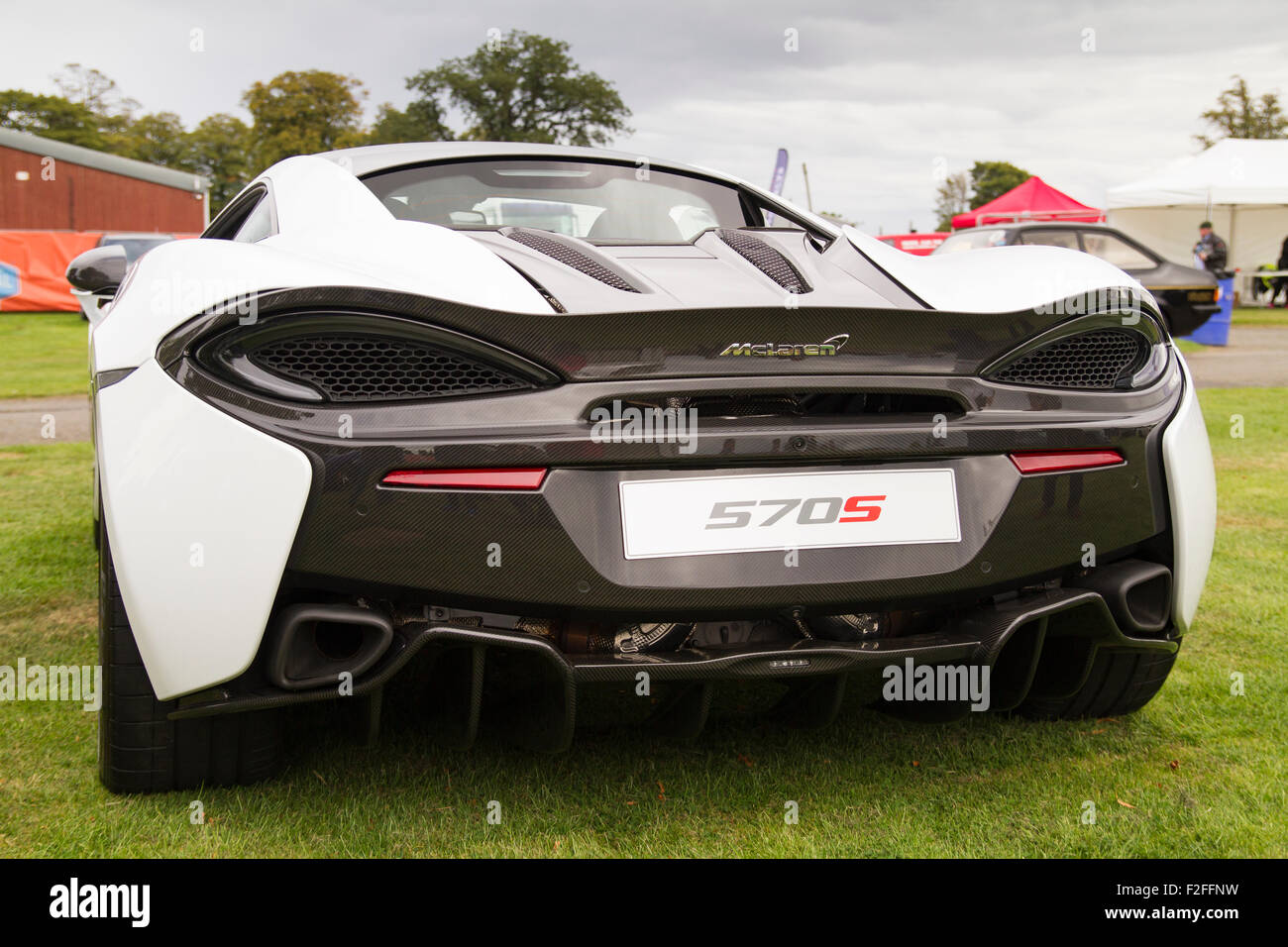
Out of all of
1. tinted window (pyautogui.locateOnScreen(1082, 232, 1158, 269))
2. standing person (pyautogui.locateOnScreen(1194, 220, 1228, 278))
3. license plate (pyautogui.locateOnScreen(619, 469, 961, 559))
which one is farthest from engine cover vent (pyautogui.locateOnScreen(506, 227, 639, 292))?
standing person (pyautogui.locateOnScreen(1194, 220, 1228, 278))

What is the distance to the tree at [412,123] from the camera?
69.2 m

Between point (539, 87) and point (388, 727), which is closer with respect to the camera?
point (388, 727)

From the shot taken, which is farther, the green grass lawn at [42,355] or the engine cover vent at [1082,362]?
the green grass lawn at [42,355]

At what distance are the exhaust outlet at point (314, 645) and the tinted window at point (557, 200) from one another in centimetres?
102

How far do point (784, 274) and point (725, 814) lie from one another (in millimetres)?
1012

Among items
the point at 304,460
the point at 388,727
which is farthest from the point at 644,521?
the point at 388,727

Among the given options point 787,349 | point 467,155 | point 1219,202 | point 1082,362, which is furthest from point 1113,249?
point 787,349

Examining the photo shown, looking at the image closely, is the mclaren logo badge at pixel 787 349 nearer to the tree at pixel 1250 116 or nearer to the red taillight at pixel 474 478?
the red taillight at pixel 474 478

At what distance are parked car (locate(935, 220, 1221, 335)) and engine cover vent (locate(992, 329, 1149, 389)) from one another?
12.0 m

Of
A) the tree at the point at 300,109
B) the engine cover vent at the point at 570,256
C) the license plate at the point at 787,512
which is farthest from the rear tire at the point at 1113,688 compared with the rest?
the tree at the point at 300,109

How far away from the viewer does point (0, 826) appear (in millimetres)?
2115

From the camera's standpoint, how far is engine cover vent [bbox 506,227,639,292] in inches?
80.9

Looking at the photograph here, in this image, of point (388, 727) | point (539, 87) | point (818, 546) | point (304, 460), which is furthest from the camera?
point (539, 87)
